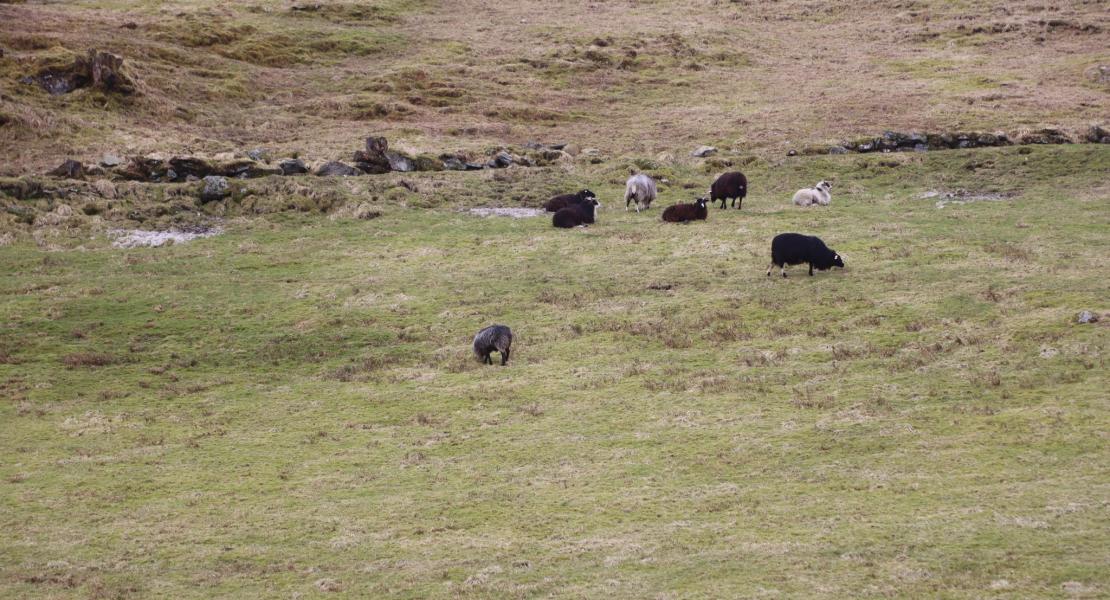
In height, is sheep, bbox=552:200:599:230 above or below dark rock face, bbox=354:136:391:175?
below

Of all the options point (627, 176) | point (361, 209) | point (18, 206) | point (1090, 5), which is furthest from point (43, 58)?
point (1090, 5)

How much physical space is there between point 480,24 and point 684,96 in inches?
910

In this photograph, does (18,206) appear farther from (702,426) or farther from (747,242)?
(702,426)

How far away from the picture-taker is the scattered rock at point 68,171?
138 feet

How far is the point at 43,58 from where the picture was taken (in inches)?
2229

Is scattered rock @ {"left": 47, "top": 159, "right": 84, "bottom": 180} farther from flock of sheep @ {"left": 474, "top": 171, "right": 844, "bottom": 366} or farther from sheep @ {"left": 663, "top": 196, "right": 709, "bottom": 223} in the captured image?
sheep @ {"left": 663, "top": 196, "right": 709, "bottom": 223}

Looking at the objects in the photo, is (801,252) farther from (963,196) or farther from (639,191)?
(963,196)

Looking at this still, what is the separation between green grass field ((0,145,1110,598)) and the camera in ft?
46.4

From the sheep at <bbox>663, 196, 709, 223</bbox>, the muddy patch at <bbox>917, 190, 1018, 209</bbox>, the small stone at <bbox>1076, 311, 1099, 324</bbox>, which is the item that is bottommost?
the sheep at <bbox>663, 196, 709, 223</bbox>

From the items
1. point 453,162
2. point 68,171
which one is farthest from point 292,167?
point 68,171

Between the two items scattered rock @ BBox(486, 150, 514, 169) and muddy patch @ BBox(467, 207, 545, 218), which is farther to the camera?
scattered rock @ BBox(486, 150, 514, 169)

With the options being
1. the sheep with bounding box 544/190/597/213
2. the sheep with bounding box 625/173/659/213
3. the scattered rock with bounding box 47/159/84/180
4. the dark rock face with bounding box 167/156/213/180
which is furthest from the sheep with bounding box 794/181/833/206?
the scattered rock with bounding box 47/159/84/180

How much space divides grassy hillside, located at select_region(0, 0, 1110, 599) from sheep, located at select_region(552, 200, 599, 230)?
0.77 m

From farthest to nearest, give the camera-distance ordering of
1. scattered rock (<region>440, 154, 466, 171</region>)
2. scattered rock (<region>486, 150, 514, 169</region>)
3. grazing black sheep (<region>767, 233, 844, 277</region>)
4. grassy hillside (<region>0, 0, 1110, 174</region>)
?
1. grassy hillside (<region>0, 0, 1110, 174</region>)
2. scattered rock (<region>486, 150, 514, 169</region>)
3. scattered rock (<region>440, 154, 466, 171</region>)
4. grazing black sheep (<region>767, 233, 844, 277</region>)
